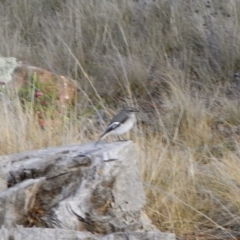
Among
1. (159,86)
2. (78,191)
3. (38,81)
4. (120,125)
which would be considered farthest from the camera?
(159,86)

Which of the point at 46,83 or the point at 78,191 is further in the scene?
the point at 46,83

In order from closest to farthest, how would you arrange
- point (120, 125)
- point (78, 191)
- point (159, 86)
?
point (78, 191) → point (120, 125) → point (159, 86)

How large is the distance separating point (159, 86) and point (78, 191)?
341 centimetres

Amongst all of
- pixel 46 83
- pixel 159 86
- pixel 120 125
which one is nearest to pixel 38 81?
pixel 46 83

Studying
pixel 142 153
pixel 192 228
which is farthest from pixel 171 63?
pixel 192 228

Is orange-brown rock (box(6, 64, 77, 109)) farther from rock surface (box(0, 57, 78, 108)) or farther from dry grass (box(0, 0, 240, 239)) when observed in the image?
dry grass (box(0, 0, 240, 239))

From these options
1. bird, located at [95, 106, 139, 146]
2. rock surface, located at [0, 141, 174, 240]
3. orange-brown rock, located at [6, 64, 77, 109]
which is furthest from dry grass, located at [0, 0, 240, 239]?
rock surface, located at [0, 141, 174, 240]

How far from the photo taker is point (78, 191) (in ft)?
12.2

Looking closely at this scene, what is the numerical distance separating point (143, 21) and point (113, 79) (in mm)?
1203

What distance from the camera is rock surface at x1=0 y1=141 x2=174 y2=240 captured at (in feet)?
11.9

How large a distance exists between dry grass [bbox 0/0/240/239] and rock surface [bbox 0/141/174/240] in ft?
1.49

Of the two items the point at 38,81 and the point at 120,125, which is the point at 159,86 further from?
the point at 120,125

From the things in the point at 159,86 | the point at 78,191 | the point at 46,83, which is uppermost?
the point at 78,191

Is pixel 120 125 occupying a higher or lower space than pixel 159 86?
higher
